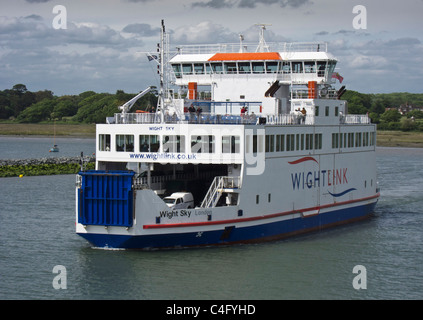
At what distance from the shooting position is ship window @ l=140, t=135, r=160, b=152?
2886 centimetres

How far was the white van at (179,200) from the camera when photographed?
28366 mm

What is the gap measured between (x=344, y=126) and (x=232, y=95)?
592 centimetres

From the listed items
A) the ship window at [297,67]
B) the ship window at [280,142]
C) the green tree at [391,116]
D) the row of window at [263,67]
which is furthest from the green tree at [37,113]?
the ship window at [280,142]

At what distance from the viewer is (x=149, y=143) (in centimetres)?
2892

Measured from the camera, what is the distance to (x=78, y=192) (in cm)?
2692

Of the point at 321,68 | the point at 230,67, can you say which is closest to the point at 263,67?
the point at 230,67

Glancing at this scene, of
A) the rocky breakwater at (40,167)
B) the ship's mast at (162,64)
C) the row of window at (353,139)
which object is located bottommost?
the rocky breakwater at (40,167)

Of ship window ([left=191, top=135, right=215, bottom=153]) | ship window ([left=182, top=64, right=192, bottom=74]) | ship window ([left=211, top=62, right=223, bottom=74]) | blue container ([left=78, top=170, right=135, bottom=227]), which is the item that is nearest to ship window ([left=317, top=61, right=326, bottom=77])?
ship window ([left=211, top=62, right=223, bottom=74])

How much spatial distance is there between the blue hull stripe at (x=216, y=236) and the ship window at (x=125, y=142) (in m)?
4.11

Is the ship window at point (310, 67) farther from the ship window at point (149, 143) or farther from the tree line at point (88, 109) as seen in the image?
the tree line at point (88, 109)

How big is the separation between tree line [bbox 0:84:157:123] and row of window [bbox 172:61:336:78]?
85914mm

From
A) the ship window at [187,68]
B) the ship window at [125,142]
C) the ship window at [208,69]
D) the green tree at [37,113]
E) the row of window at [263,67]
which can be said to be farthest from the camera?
the green tree at [37,113]

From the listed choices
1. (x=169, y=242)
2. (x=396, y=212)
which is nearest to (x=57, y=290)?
(x=169, y=242)
